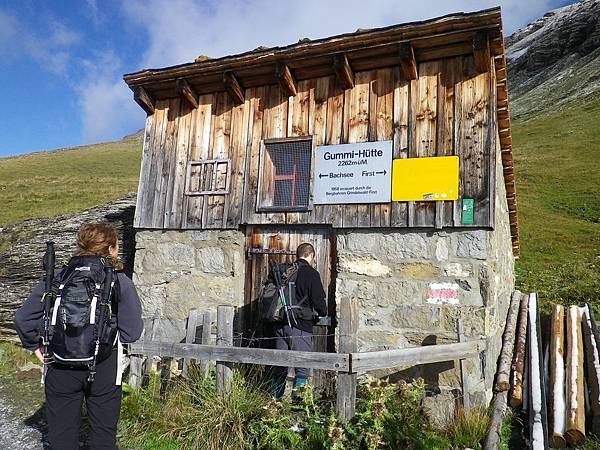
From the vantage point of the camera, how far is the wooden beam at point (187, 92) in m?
6.98

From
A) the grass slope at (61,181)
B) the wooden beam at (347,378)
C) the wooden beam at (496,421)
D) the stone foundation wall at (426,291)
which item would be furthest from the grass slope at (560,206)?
the grass slope at (61,181)

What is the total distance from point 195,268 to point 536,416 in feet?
15.7

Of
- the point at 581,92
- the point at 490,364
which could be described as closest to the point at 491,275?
the point at 490,364

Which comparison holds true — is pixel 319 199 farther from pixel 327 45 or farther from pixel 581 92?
pixel 581 92

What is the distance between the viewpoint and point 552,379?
19.3 ft

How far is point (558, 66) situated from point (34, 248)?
80.1 meters

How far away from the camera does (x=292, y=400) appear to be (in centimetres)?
457

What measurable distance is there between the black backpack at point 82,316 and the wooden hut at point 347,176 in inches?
134

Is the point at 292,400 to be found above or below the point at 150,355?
below

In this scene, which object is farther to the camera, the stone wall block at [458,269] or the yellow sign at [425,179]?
the yellow sign at [425,179]

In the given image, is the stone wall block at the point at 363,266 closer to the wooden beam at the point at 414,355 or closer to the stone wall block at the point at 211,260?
the wooden beam at the point at 414,355

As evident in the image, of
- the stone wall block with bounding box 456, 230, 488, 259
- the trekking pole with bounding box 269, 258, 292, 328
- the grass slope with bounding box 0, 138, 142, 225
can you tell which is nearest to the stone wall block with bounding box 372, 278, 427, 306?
the stone wall block with bounding box 456, 230, 488, 259

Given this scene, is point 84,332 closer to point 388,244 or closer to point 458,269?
point 388,244

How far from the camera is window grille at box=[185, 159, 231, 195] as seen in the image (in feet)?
22.7
